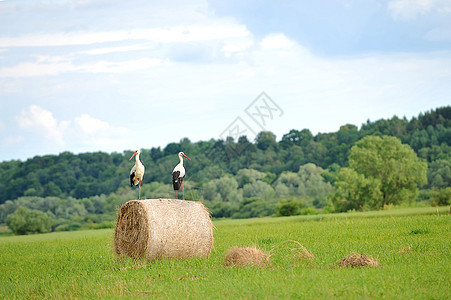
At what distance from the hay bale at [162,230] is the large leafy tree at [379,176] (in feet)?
129

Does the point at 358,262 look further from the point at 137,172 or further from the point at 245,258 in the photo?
the point at 137,172

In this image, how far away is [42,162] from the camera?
99.4 meters

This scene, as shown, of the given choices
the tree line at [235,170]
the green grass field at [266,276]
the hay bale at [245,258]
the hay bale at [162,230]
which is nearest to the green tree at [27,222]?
the tree line at [235,170]

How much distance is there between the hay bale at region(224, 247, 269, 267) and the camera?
11.3 m

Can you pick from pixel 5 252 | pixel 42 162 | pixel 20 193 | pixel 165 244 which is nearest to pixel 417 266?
pixel 165 244

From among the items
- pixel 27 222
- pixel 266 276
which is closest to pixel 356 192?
pixel 27 222

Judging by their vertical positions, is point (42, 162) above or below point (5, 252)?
above

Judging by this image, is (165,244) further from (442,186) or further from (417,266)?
(442,186)

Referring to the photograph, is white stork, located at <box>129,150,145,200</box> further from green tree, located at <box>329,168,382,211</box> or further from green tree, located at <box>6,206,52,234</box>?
green tree, located at <box>6,206,52,234</box>

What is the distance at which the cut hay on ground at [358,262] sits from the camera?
34.2 ft

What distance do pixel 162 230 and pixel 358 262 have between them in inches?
195

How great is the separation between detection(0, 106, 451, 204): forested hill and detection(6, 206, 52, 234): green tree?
2513 cm

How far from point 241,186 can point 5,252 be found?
6281cm

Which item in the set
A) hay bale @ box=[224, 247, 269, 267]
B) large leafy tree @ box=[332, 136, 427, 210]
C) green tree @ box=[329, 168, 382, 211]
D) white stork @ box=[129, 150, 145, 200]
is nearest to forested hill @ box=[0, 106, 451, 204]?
large leafy tree @ box=[332, 136, 427, 210]
